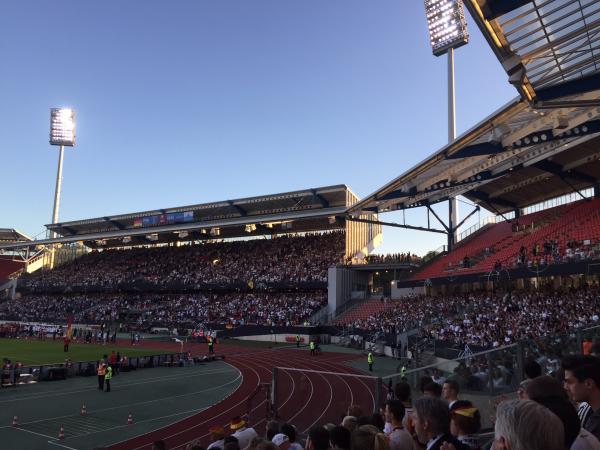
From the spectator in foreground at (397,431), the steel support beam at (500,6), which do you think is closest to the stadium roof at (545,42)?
the steel support beam at (500,6)

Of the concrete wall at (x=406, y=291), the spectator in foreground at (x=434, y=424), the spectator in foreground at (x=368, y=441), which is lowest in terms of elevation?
the spectator in foreground at (x=368, y=441)

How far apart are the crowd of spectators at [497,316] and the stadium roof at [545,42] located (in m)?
8.19

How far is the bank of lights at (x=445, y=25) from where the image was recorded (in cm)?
4350

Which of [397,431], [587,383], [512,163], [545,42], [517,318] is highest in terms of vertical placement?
[512,163]

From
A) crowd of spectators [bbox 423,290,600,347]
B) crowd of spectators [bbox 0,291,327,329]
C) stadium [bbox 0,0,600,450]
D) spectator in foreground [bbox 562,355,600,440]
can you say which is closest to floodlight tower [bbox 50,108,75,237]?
stadium [bbox 0,0,600,450]

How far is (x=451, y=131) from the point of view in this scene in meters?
44.2

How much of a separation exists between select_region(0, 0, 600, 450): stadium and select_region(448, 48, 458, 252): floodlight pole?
2.35 ft

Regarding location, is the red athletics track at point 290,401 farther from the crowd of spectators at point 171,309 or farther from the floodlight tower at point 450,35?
the floodlight tower at point 450,35

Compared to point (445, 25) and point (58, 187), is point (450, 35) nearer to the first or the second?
point (445, 25)

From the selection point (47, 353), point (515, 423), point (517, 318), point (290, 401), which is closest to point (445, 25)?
point (517, 318)

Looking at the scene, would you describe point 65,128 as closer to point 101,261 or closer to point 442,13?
point 101,261

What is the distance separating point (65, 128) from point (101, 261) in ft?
99.7

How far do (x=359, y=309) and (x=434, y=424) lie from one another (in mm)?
41070

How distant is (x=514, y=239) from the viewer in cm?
3525
